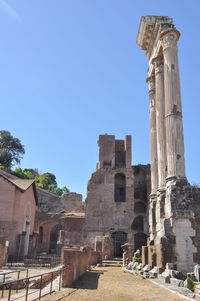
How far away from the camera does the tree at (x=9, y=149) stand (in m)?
61.4

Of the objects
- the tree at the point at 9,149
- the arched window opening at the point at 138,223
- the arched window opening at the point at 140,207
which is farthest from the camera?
the tree at the point at 9,149

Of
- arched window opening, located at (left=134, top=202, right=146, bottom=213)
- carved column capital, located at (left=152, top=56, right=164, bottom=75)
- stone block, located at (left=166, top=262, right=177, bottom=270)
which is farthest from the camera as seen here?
arched window opening, located at (left=134, top=202, right=146, bottom=213)

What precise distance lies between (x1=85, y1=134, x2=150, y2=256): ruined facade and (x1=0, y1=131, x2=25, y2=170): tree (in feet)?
88.8

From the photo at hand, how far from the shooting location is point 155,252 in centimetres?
1230

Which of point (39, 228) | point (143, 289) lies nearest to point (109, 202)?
point (39, 228)

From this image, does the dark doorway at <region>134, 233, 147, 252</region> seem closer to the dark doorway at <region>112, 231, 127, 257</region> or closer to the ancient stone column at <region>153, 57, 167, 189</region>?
the dark doorway at <region>112, 231, 127, 257</region>

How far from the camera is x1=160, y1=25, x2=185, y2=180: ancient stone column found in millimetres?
12953

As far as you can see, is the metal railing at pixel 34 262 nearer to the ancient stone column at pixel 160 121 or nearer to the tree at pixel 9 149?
the ancient stone column at pixel 160 121

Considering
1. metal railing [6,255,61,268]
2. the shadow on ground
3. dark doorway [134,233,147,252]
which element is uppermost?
dark doorway [134,233,147,252]

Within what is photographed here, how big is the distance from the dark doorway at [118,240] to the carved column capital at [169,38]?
2878 cm

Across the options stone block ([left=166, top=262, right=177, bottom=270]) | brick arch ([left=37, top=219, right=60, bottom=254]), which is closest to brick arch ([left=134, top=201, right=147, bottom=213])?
brick arch ([left=37, top=219, right=60, bottom=254])

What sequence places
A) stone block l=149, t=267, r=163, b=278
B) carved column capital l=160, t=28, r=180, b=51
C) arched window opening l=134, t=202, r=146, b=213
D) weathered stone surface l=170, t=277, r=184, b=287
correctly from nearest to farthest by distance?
weathered stone surface l=170, t=277, r=184, b=287, stone block l=149, t=267, r=163, b=278, carved column capital l=160, t=28, r=180, b=51, arched window opening l=134, t=202, r=146, b=213

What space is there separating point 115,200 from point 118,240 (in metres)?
5.88

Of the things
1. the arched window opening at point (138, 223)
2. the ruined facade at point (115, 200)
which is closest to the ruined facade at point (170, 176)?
the ruined facade at point (115, 200)
